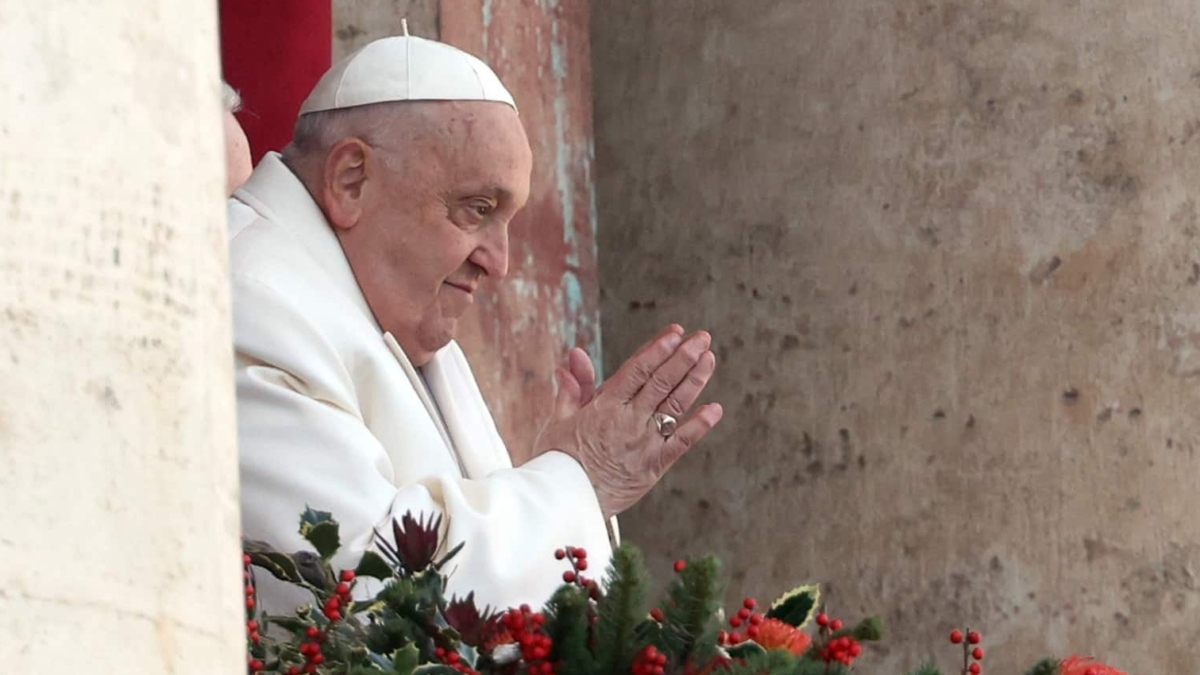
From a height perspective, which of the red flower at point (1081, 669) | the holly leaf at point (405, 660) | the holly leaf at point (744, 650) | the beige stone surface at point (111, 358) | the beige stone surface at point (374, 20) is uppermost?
the beige stone surface at point (374, 20)

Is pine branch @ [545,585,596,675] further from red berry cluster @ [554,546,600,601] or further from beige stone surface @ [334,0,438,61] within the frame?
beige stone surface @ [334,0,438,61]

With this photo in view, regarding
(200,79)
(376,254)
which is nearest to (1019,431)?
(376,254)

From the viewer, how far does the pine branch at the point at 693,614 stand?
6.38 feet

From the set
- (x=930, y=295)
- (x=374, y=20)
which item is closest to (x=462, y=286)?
(x=374, y=20)

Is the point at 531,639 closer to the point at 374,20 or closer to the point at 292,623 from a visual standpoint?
the point at 292,623

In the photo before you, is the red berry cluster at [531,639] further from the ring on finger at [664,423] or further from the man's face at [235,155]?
the man's face at [235,155]

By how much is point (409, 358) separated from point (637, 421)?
522mm

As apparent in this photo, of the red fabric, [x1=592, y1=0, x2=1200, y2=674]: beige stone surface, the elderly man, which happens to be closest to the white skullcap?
the elderly man

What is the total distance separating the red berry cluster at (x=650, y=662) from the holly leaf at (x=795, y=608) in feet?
1.08

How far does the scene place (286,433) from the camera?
2994 mm

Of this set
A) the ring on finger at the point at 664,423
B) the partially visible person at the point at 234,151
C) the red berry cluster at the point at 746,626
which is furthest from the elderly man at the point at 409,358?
the red berry cluster at the point at 746,626

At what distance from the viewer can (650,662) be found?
1.92m

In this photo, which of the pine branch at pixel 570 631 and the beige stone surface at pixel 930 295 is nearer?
the pine branch at pixel 570 631

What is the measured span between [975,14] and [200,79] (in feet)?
14.1
